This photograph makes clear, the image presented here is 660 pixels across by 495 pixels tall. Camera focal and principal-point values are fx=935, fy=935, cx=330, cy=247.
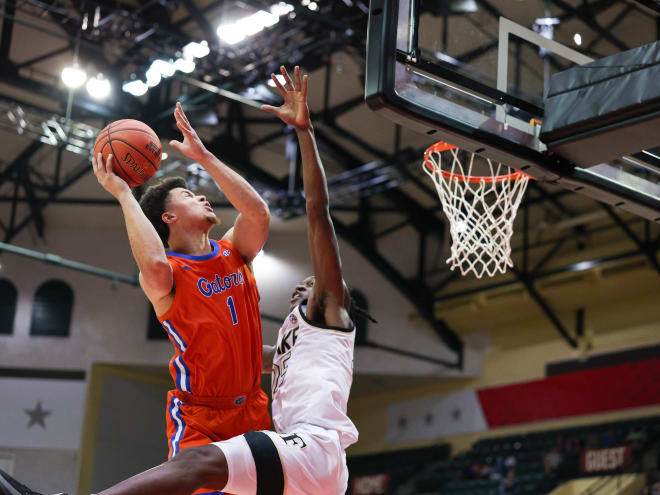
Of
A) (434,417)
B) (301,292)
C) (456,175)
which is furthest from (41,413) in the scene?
(301,292)

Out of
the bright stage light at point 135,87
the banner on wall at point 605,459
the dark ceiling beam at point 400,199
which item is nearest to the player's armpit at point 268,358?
the bright stage light at point 135,87

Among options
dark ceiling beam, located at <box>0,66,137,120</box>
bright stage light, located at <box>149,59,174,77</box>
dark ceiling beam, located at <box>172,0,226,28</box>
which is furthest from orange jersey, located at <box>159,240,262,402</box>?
dark ceiling beam, located at <box>0,66,137,120</box>

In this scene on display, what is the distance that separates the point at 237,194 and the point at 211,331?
66 centimetres

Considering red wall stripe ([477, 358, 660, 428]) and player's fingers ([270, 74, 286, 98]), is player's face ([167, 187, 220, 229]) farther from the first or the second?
red wall stripe ([477, 358, 660, 428])

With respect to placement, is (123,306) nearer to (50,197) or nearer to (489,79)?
(50,197)

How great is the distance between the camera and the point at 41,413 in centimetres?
1705

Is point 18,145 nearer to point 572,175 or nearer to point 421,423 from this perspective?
point 421,423

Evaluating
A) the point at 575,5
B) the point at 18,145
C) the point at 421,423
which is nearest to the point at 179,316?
the point at 575,5

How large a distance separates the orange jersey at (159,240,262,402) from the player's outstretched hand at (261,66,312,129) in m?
0.71

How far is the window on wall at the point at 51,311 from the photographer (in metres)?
17.4

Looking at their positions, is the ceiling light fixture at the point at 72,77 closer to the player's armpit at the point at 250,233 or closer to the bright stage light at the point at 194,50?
the bright stage light at the point at 194,50

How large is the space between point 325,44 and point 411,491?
8.39m

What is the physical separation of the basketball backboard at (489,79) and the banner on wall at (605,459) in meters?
9.67

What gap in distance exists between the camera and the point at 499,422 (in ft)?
57.2
